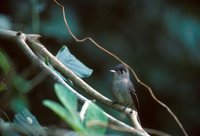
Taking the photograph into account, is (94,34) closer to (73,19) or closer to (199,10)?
(73,19)

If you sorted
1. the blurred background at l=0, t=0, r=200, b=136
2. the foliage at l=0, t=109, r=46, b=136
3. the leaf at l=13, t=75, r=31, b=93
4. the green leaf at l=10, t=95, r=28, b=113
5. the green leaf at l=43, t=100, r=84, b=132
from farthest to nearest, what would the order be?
1. the blurred background at l=0, t=0, r=200, b=136
2. the green leaf at l=10, t=95, r=28, b=113
3. the leaf at l=13, t=75, r=31, b=93
4. the foliage at l=0, t=109, r=46, b=136
5. the green leaf at l=43, t=100, r=84, b=132

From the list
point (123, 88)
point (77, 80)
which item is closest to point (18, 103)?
point (77, 80)

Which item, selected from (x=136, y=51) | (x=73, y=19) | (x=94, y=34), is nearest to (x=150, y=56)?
(x=136, y=51)

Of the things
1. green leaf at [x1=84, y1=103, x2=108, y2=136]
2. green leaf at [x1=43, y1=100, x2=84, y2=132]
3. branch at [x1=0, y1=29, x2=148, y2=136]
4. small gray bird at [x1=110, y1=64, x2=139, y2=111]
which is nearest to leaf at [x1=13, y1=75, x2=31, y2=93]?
branch at [x1=0, y1=29, x2=148, y2=136]

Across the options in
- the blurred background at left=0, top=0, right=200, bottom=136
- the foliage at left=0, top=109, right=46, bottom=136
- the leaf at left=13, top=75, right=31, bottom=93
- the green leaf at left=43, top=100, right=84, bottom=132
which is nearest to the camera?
the green leaf at left=43, top=100, right=84, bottom=132

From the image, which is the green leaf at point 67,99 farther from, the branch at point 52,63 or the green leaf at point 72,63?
the green leaf at point 72,63

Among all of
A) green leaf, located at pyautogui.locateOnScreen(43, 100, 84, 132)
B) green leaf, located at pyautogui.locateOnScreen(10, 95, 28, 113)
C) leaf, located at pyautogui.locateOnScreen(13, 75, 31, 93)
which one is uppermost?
green leaf, located at pyautogui.locateOnScreen(43, 100, 84, 132)

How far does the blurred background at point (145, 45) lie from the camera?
4.77 m

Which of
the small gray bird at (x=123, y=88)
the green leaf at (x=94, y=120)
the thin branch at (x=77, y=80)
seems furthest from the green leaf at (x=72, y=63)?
the small gray bird at (x=123, y=88)

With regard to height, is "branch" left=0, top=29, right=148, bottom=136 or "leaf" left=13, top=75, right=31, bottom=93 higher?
"branch" left=0, top=29, right=148, bottom=136

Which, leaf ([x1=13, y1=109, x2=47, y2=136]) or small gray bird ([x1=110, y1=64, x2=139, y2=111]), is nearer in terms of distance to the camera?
leaf ([x1=13, y1=109, x2=47, y2=136])

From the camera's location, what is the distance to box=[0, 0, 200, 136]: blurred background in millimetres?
4766

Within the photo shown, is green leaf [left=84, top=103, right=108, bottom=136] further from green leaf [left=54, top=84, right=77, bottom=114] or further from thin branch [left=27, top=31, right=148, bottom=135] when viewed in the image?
thin branch [left=27, top=31, right=148, bottom=135]

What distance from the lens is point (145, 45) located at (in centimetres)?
536
